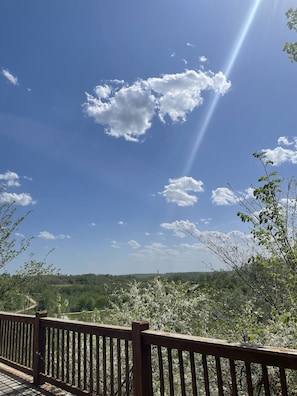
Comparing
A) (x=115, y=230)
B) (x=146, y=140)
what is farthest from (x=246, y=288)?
(x=115, y=230)

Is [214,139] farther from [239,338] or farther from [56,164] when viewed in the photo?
[239,338]

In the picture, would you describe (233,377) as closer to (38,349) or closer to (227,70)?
(38,349)

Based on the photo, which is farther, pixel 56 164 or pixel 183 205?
pixel 183 205

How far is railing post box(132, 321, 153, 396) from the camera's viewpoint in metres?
2.28

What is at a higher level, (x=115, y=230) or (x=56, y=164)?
(x=56, y=164)

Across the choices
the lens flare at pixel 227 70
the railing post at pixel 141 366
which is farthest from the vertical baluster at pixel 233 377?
the lens flare at pixel 227 70

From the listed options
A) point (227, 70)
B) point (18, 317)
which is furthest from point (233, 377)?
point (227, 70)

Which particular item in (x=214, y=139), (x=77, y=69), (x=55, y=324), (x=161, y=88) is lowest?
(x=55, y=324)

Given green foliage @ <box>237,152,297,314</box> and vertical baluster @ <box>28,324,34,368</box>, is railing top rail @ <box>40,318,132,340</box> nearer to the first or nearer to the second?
vertical baluster @ <box>28,324,34,368</box>

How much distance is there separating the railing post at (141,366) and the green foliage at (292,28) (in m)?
2.96

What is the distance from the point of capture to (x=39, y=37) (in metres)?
6.83

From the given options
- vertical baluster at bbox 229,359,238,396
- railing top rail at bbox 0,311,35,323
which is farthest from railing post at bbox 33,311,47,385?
vertical baluster at bbox 229,359,238,396

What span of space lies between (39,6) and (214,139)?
609 cm

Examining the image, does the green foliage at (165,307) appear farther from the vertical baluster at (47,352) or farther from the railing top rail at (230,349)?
the railing top rail at (230,349)
